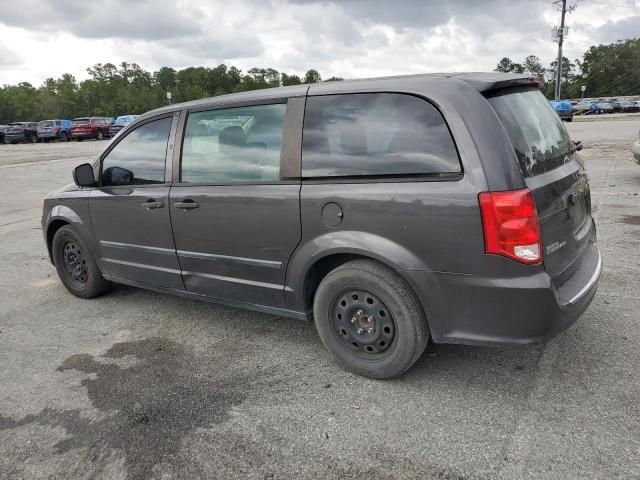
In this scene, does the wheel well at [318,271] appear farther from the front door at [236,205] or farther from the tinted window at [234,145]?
the tinted window at [234,145]

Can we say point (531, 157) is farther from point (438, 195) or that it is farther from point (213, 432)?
point (213, 432)

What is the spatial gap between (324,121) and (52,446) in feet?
7.61

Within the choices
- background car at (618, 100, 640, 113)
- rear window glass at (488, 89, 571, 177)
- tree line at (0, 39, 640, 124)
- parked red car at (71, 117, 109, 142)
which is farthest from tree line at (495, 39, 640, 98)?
rear window glass at (488, 89, 571, 177)

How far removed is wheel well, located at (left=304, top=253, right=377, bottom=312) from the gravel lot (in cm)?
45

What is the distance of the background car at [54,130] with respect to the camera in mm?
38875

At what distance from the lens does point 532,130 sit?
3008 mm

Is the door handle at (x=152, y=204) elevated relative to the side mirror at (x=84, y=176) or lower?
lower

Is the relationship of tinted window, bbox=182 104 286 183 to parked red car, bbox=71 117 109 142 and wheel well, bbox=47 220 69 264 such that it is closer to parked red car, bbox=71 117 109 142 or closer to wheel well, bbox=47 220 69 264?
wheel well, bbox=47 220 69 264

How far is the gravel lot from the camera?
248 cm

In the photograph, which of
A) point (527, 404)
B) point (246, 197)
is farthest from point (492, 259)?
point (246, 197)

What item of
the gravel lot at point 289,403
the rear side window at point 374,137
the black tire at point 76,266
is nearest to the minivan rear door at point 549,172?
the rear side window at point 374,137

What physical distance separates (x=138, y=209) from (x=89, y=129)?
132 feet

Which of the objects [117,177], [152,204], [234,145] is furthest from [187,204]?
[117,177]

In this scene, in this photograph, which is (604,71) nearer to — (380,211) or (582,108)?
(582,108)
